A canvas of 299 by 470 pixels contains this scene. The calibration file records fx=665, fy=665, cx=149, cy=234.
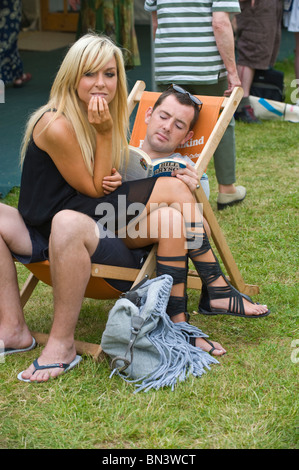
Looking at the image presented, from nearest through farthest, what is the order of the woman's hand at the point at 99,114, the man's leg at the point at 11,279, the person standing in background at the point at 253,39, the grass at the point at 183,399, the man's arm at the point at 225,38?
the grass at the point at 183,399 → the woman's hand at the point at 99,114 → the man's leg at the point at 11,279 → the man's arm at the point at 225,38 → the person standing in background at the point at 253,39

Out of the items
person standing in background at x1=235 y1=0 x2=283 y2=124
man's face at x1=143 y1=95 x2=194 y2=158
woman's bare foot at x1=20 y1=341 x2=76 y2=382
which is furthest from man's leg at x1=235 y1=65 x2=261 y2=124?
woman's bare foot at x1=20 y1=341 x2=76 y2=382

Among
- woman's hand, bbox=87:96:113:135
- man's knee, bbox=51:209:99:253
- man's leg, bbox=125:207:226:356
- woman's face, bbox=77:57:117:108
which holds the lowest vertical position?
man's leg, bbox=125:207:226:356

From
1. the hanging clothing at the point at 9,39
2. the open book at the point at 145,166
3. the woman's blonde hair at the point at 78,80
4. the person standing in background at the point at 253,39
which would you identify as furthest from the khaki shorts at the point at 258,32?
the woman's blonde hair at the point at 78,80

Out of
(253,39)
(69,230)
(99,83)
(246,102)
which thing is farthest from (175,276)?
(253,39)

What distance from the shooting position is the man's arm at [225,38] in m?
3.89

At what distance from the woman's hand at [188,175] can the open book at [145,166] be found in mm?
24

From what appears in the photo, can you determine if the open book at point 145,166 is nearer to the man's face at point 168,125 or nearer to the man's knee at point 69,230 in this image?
the man's face at point 168,125

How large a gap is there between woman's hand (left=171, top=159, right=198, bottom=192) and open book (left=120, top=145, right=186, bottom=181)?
→ 2 cm

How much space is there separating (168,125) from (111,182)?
1.65 ft

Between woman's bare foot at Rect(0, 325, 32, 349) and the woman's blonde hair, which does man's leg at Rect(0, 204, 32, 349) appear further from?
the woman's blonde hair

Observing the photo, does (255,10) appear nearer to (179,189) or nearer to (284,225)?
(284,225)

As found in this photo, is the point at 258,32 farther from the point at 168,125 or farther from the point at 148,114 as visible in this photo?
the point at 168,125

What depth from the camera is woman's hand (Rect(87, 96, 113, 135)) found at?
8.00 feet
